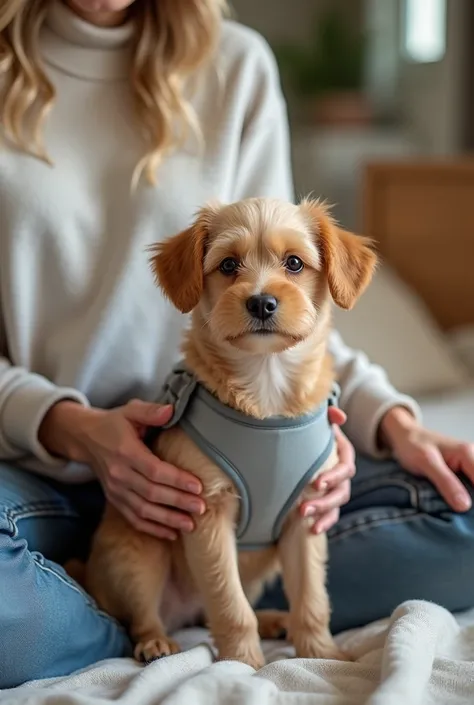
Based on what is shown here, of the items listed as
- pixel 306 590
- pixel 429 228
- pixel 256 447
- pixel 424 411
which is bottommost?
pixel 424 411

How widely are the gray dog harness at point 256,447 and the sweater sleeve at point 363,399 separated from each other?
207mm

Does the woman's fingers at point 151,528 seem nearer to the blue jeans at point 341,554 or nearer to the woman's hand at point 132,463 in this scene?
the woman's hand at point 132,463

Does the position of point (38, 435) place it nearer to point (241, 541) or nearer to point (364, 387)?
point (241, 541)

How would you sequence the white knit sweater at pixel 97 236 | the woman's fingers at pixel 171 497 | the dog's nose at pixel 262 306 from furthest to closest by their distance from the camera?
1. the white knit sweater at pixel 97 236
2. the woman's fingers at pixel 171 497
3. the dog's nose at pixel 262 306

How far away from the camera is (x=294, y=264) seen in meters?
1.16

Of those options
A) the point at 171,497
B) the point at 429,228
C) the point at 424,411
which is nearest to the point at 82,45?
the point at 171,497

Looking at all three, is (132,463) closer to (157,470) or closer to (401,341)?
(157,470)

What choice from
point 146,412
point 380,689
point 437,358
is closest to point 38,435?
point 146,412

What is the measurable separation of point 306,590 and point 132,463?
0.29m

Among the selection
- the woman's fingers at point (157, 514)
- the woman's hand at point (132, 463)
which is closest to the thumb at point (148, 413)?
the woman's hand at point (132, 463)

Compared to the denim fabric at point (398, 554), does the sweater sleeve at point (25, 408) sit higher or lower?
higher

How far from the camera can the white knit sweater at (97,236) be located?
4.58ft

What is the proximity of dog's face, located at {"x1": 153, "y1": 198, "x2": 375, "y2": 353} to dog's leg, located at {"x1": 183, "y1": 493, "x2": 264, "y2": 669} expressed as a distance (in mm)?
235

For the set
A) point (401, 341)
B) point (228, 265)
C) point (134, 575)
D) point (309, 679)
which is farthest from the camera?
point (401, 341)
